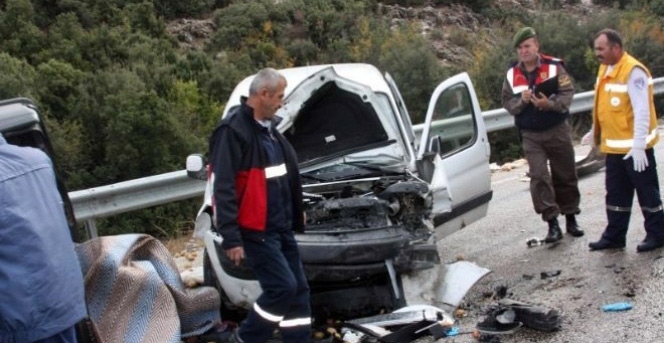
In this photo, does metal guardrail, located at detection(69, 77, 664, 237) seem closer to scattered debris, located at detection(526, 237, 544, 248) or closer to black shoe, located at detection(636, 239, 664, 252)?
scattered debris, located at detection(526, 237, 544, 248)

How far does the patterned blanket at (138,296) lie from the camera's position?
479 cm

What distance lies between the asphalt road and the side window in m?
1.00

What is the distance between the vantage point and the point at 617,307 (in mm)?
4938

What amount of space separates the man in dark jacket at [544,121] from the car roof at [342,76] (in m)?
1.11

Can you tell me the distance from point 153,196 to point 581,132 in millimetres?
11834

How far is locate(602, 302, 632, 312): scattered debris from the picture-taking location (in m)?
4.92

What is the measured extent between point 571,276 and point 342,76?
7.88 ft

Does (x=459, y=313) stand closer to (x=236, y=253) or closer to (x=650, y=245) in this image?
(x=650, y=245)

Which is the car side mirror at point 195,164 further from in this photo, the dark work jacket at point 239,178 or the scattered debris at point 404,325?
the scattered debris at point 404,325

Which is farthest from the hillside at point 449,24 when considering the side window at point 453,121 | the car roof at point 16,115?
the car roof at point 16,115

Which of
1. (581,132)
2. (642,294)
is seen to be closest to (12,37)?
(581,132)

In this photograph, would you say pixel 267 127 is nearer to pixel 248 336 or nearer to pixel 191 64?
pixel 248 336

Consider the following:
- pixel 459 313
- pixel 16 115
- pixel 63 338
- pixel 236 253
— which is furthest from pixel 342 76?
pixel 63 338

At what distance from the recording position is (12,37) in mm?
34250
